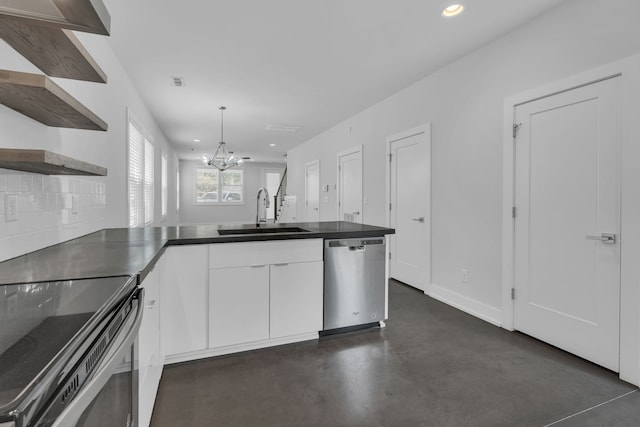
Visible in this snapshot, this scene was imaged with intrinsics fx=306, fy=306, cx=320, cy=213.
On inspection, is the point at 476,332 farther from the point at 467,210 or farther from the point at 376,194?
the point at 376,194

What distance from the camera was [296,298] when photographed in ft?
7.91

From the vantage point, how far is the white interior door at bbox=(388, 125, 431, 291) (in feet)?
12.5

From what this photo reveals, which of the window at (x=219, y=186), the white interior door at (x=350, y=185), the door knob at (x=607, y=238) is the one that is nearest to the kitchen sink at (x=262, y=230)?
the door knob at (x=607, y=238)

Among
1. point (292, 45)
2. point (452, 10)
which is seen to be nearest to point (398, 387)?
point (452, 10)

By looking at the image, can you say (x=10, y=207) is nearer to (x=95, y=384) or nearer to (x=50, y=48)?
(x=50, y=48)

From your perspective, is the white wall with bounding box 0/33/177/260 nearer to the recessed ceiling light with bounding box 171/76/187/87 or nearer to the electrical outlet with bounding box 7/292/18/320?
the recessed ceiling light with bounding box 171/76/187/87

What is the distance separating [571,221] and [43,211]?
11.8ft

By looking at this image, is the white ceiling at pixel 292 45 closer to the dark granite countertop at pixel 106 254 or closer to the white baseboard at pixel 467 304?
the dark granite countertop at pixel 106 254

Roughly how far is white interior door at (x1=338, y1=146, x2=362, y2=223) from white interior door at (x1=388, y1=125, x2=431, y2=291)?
951mm

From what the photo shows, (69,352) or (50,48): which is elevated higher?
(50,48)

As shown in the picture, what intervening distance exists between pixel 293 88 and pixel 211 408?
3781 mm

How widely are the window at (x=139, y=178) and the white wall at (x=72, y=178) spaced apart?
0.34 m

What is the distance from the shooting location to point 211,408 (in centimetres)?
171

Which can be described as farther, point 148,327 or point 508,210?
point 508,210
